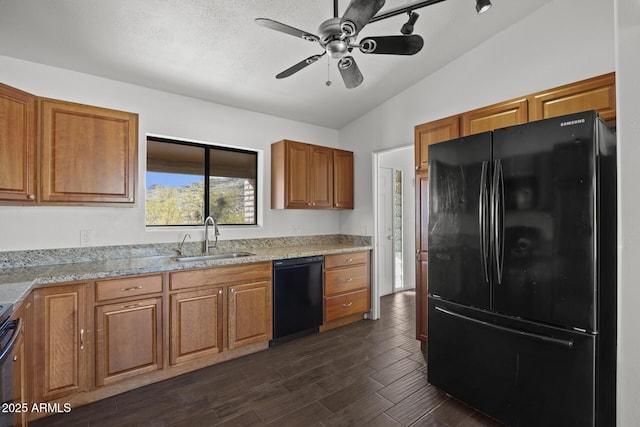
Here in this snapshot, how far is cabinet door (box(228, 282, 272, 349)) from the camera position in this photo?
2803 millimetres

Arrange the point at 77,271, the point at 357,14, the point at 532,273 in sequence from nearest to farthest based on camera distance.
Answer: the point at 357,14, the point at 532,273, the point at 77,271

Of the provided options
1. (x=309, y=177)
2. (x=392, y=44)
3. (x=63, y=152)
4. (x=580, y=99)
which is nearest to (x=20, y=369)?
(x=63, y=152)

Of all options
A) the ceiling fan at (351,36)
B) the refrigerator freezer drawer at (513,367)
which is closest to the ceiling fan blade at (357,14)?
the ceiling fan at (351,36)

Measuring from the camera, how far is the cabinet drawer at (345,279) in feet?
11.6

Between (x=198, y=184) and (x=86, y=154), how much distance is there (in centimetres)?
118

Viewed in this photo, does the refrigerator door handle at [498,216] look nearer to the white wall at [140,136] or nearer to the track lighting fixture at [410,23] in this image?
the track lighting fixture at [410,23]

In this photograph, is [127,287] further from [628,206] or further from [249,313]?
[628,206]

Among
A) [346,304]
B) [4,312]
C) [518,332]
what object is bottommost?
[346,304]

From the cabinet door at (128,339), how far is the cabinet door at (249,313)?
23.9 inches

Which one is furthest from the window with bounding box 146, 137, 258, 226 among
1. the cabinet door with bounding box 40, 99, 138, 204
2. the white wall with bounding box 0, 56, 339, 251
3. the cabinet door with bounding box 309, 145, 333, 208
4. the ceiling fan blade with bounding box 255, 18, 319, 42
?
the ceiling fan blade with bounding box 255, 18, 319, 42

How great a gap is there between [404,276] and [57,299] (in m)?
4.71

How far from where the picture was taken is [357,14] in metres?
1.49

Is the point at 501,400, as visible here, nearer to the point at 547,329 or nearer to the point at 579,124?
the point at 547,329

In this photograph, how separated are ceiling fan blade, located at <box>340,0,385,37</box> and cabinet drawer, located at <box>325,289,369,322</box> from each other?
8.99ft
